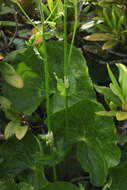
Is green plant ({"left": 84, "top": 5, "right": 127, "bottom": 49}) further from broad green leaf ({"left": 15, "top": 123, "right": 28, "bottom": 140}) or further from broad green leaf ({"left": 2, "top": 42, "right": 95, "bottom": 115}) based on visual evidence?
broad green leaf ({"left": 15, "top": 123, "right": 28, "bottom": 140})

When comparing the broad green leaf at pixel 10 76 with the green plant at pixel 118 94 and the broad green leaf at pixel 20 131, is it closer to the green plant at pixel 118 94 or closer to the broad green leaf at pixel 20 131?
the broad green leaf at pixel 20 131

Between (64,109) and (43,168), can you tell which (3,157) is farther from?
(64,109)

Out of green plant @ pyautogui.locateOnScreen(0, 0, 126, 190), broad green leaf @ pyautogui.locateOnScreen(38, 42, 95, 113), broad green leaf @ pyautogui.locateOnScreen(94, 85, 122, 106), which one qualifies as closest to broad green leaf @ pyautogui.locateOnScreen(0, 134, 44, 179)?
green plant @ pyautogui.locateOnScreen(0, 0, 126, 190)

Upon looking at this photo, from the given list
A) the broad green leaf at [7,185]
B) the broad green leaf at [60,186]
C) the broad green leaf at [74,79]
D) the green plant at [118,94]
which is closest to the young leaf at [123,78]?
the green plant at [118,94]

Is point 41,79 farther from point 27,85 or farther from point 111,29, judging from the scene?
point 111,29

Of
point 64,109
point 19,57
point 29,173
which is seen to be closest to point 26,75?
point 19,57

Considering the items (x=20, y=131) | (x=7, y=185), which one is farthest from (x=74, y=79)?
(x=7, y=185)
